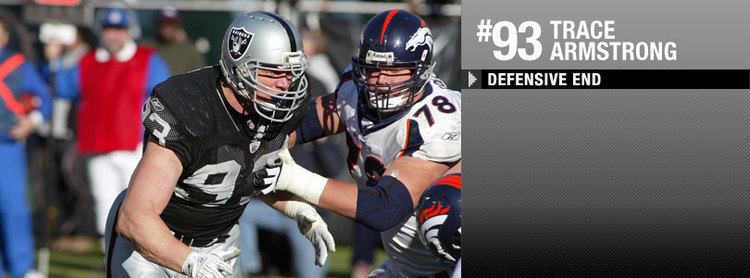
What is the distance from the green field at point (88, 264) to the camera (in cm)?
924

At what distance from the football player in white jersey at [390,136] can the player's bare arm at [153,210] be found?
1.44ft

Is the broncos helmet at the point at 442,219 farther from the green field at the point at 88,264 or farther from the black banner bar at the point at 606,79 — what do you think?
the green field at the point at 88,264

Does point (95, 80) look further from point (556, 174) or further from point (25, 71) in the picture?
point (556, 174)

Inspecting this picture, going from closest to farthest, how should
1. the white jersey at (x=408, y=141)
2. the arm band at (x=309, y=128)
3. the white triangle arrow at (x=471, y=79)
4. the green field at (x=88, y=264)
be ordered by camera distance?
the white triangle arrow at (x=471, y=79) → the white jersey at (x=408, y=141) → the arm band at (x=309, y=128) → the green field at (x=88, y=264)

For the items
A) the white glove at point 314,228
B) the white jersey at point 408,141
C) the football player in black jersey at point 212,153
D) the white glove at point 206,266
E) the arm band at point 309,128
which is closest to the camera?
the white glove at point 206,266

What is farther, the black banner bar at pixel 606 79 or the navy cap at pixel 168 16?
the navy cap at pixel 168 16

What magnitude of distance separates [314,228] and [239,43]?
2.58 feet

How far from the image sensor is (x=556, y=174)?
3750 mm

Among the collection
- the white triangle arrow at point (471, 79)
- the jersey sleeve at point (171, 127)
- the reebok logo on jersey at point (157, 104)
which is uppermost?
the white triangle arrow at point (471, 79)

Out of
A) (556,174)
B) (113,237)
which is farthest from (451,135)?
(113,237)

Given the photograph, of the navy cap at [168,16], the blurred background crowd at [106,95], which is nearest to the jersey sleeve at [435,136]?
the blurred background crowd at [106,95]

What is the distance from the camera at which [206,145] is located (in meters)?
4.31

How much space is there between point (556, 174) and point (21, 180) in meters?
5.07

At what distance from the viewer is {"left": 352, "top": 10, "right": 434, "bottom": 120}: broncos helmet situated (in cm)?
472
